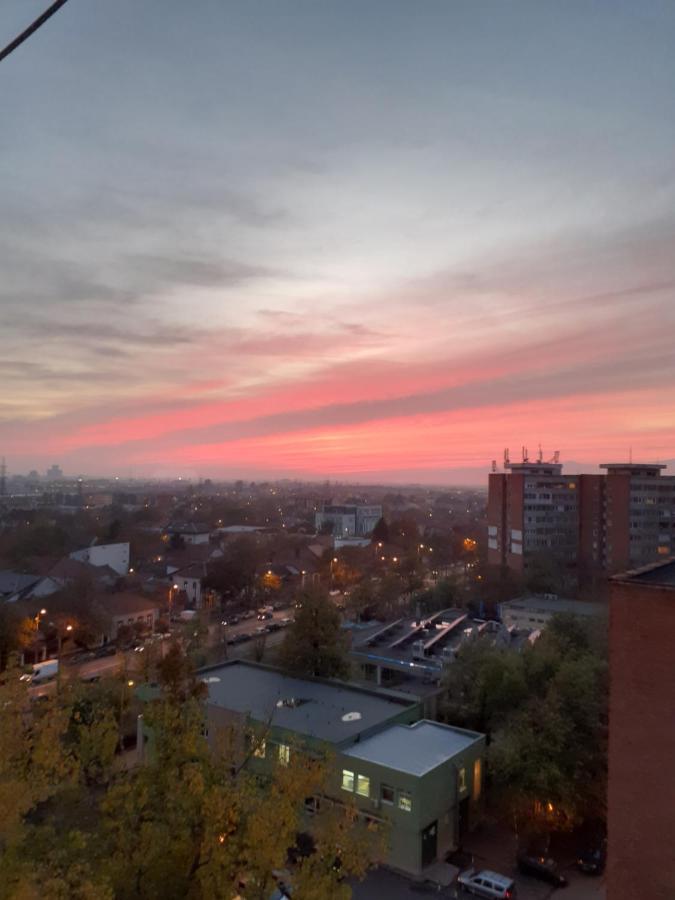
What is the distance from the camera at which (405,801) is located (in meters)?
7.73

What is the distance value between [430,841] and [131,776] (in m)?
4.00

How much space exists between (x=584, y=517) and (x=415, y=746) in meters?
19.6

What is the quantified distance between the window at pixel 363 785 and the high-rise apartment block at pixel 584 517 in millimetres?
17171

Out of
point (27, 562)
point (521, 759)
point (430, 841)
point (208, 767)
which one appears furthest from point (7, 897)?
point (27, 562)

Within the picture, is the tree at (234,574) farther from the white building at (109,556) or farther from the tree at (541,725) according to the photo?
the tree at (541,725)

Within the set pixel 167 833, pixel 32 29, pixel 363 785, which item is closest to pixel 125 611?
pixel 363 785

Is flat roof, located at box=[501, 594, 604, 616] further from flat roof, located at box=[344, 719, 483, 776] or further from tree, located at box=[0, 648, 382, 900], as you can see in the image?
tree, located at box=[0, 648, 382, 900]

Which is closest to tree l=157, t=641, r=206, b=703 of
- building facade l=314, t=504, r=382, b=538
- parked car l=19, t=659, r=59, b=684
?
parked car l=19, t=659, r=59, b=684

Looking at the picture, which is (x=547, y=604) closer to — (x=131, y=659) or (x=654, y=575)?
(x=131, y=659)

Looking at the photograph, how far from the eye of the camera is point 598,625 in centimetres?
1143

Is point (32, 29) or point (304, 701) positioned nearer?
point (32, 29)

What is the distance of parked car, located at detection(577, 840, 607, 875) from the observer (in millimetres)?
7531

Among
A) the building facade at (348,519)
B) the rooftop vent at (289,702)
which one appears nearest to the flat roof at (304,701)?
the rooftop vent at (289,702)

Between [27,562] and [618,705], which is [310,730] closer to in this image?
[618,705]
